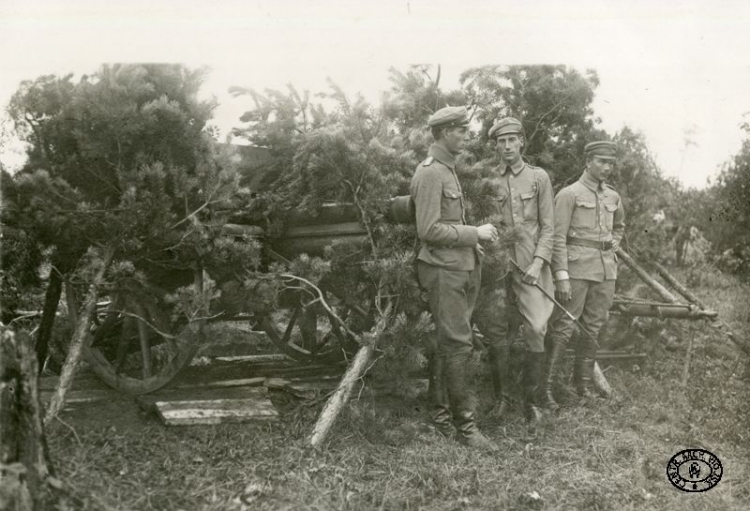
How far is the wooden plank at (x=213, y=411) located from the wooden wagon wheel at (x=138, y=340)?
0.42 meters

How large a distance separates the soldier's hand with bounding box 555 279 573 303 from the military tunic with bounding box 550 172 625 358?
184 mm

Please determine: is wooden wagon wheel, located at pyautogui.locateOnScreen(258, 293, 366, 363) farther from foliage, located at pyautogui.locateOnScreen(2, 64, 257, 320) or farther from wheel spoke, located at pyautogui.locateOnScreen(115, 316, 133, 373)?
foliage, located at pyautogui.locateOnScreen(2, 64, 257, 320)

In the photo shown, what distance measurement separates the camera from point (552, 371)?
223 inches

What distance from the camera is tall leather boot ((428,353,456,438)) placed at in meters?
4.71

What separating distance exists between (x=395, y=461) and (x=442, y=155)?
7.06 ft

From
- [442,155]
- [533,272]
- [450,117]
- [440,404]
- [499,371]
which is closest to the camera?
[450,117]

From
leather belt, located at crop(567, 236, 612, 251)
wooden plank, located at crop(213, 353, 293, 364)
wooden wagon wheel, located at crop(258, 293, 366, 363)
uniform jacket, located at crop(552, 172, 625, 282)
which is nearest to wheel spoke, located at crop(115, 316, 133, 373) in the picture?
wooden plank, located at crop(213, 353, 293, 364)

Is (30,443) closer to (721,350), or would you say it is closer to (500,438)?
(500,438)

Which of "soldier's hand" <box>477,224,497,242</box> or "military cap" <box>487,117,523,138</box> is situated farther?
"military cap" <box>487,117,523,138</box>

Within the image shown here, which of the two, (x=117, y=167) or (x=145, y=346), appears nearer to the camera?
(x=117, y=167)

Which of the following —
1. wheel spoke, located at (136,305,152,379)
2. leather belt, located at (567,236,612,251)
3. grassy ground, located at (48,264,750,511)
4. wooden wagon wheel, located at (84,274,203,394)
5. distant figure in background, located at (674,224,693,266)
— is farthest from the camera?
distant figure in background, located at (674,224,693,266)

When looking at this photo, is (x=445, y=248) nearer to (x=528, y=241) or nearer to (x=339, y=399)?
(x=528, y=241)

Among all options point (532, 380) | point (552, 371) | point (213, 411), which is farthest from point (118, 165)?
point (552, 371)

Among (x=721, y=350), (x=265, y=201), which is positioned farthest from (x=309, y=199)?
(x=721, y=350)
